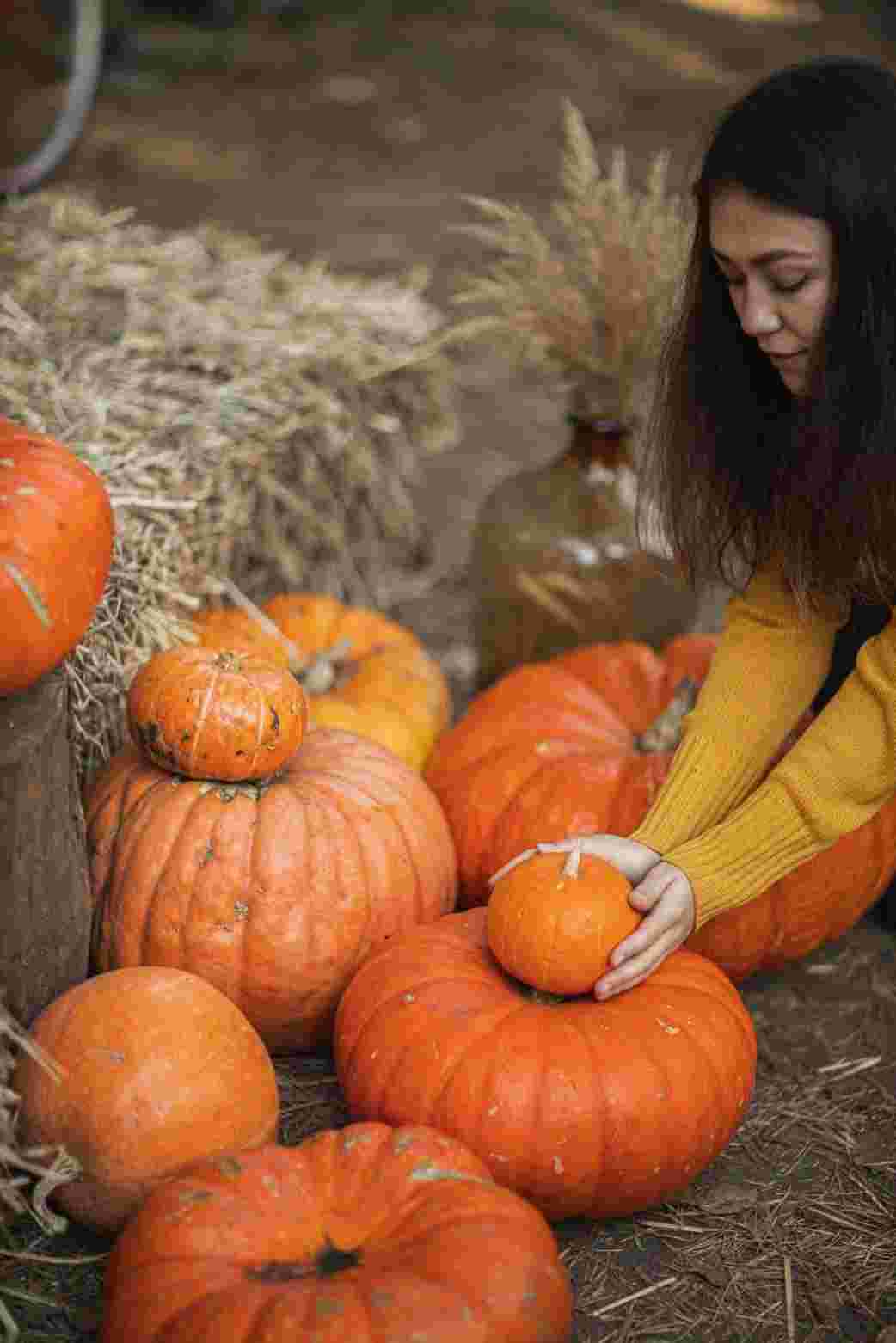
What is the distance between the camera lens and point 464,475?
5.10 metres

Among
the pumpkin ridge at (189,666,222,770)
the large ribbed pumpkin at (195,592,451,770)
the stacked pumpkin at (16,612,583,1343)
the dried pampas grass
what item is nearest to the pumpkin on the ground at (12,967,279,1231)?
the stacked pumpkin at (16,612,583,1343)

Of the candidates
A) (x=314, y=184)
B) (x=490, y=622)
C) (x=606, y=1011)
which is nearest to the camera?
(x=606, y=1011)

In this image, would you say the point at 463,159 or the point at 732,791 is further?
the point at 463,159

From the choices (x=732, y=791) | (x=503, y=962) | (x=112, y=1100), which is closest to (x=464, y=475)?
(x=732, y=791)

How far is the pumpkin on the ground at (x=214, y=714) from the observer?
7.73ft

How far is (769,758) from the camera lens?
8.64ft

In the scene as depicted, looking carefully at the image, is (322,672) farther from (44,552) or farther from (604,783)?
(44,552)

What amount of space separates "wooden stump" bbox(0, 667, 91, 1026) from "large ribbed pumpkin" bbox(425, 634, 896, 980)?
87cm

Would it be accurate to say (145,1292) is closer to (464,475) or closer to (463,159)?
(464,475)

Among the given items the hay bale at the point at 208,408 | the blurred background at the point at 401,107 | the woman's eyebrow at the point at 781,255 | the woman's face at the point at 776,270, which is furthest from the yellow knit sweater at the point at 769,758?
the blurred background at the point at 401,107

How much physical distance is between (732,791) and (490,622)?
1.11 m

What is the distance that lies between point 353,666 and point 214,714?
892 mm

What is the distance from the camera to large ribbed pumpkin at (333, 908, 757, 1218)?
2062mm

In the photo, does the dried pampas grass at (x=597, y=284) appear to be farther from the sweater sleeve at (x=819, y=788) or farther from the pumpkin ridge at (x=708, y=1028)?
the pumpkin ridge at (x=708, y=1028)
